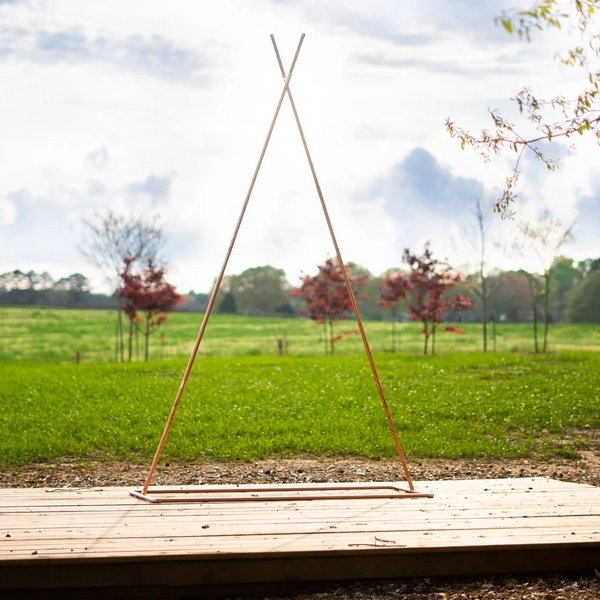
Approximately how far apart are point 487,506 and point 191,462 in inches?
175

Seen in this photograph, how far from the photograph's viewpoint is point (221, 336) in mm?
36406

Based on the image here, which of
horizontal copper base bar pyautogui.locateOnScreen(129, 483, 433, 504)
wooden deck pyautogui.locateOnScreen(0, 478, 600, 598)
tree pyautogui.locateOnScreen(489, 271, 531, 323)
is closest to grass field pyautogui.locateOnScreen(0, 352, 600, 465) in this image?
horizontal copper base bar pyautogui.locateOnScreen(129, 483, 433, 504)

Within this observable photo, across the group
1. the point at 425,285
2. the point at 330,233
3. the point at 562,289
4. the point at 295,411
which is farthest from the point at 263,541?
the point at 562,289

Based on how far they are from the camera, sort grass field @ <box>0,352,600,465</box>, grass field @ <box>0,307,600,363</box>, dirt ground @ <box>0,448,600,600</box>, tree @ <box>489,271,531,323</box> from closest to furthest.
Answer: dirt ground @ <box>0,448,600,600</box>
grass field @ <box>0,352,600,465</box>
grass field @ <box>0,307,600,363</box>
tree @ <box>489,271,531,323</box>

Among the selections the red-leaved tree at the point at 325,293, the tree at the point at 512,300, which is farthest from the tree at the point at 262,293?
the red-leaved tree at the point at 325,293

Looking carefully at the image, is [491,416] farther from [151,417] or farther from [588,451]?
[151,417]

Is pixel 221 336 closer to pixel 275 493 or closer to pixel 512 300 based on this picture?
pixel 512 300

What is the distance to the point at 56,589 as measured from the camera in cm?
480

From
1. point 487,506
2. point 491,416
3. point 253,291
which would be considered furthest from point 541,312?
point 487,506

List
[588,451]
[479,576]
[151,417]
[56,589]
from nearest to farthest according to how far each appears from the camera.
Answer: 1. [56,589]
2. [479,576]
3. [588,451]
4. [151,417]

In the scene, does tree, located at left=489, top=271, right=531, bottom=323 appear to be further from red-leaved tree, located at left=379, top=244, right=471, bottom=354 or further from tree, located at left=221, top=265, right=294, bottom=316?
red-leaved tree, located at left=379, top=244, right=471, bottom=354

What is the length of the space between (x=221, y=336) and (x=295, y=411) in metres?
24.4

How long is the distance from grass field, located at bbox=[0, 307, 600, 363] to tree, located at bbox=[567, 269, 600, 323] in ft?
3.61

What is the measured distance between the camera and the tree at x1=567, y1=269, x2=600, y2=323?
129 ft
